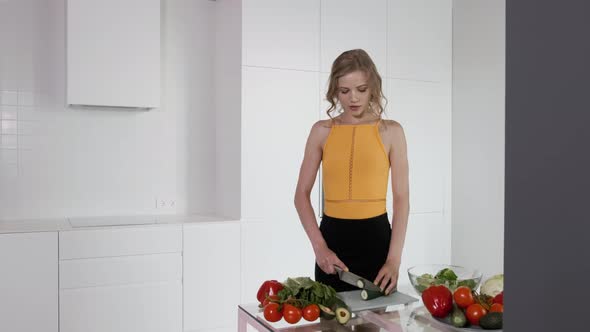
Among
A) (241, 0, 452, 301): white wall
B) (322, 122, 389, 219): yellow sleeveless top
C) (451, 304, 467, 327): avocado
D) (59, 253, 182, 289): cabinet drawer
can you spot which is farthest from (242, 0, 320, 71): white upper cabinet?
(451, 304, 467, 327): avocado

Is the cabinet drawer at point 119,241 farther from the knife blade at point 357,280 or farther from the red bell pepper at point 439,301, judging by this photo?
the red bell pepper at point 439,301

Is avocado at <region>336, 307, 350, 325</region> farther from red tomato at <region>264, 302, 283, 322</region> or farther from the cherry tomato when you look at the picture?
the cherry tomato

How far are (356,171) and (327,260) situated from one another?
34cm

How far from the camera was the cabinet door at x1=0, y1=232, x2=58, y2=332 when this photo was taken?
2.70 meters

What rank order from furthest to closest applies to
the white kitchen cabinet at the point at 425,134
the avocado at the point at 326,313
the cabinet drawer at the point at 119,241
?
the white kitchen cabinet at the point at 425,134 < the cabinet drawer at the point at 119,241 < the avocado at the point at 326,313

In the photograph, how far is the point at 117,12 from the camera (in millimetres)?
3090

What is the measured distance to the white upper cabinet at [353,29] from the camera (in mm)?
3570

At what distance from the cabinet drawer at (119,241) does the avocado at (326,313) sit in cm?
192

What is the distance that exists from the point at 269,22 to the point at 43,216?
1847 mm

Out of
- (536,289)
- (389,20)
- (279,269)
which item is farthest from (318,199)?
(536,289)

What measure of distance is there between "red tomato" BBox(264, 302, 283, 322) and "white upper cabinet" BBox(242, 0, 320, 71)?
7.40 feet

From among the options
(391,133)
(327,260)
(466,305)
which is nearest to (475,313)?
(466,305)

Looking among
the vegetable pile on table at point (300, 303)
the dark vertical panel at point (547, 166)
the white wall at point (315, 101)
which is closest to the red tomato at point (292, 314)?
the vegetable pile on table at point (300, 303)

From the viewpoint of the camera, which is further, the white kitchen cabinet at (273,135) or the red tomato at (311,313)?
the white kitchen cabinet at (273,135)
